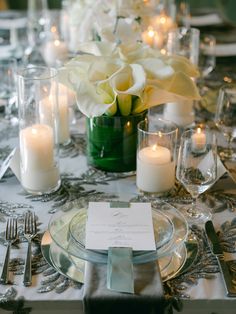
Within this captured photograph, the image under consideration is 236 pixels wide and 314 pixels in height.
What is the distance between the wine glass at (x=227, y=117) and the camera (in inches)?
57.2

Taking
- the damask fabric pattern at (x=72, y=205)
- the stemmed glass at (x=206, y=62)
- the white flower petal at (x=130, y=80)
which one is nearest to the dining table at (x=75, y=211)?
the damask fabric pattern at (x=72, y=205)

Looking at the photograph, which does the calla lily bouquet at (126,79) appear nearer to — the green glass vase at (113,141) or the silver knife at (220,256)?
the green glass vase at (113,141)

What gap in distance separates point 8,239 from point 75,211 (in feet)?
0.51

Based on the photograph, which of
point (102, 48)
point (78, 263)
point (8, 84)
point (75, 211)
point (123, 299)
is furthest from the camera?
point (8, 84)

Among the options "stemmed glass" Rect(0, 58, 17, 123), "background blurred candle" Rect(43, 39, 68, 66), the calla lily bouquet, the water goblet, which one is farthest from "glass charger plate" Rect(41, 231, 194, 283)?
"background blurred candle" Rect(43, 39, 68, 66)

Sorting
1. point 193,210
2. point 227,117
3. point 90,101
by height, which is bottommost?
point 193,210

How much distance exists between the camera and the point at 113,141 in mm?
1343

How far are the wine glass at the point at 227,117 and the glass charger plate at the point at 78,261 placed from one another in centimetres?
48

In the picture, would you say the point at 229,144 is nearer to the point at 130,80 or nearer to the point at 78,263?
the point at 130,80

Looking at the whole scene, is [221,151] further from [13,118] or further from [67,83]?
[13,118]

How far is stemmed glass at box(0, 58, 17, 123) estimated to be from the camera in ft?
5.70

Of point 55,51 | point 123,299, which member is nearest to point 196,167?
point 123,299

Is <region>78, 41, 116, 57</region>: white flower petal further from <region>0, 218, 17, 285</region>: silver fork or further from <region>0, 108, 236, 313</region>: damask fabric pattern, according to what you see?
<region>0, 218, 17, 285</region>: silver fork

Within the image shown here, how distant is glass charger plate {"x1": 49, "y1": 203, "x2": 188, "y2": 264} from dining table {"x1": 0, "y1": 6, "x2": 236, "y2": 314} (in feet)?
0.05
